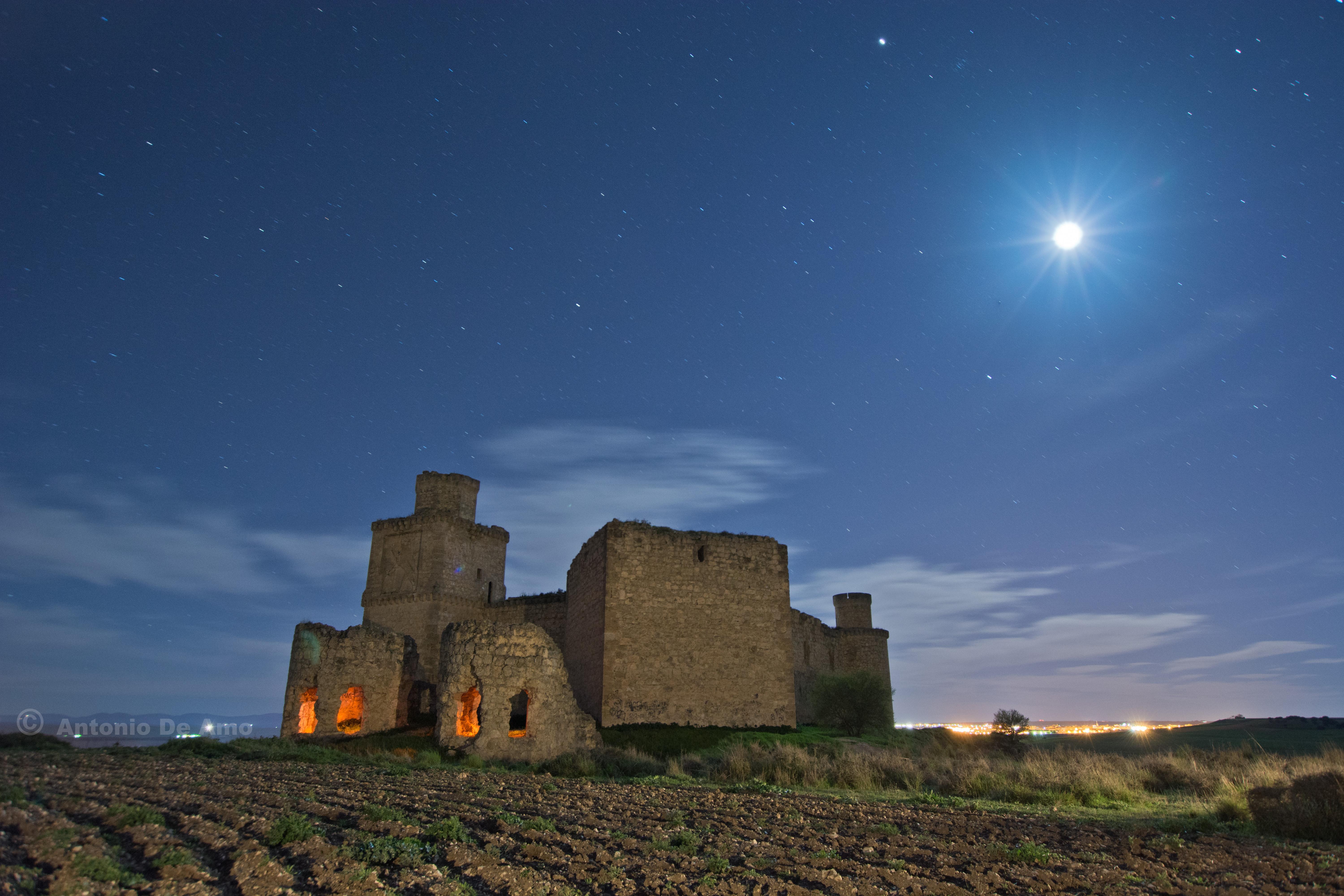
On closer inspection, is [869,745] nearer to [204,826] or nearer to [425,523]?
[204,826]

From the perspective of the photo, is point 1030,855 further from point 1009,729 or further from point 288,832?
point 1009,729

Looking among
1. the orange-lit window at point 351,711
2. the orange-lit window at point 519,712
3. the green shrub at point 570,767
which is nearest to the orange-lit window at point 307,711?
the orange-lit window at point 351,711

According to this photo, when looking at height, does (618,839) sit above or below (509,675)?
below

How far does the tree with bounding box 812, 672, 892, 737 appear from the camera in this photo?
29062 mm

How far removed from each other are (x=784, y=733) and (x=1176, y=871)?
16073 millimetres

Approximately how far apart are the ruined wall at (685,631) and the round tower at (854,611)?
1715 cm

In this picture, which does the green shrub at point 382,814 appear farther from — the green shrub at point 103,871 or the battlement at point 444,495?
the battlement at point 444,495

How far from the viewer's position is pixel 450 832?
713 centimetres

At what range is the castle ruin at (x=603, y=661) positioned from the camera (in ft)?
59.5

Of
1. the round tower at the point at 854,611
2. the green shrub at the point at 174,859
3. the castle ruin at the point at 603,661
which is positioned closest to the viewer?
the green shrub at the point at 174,859

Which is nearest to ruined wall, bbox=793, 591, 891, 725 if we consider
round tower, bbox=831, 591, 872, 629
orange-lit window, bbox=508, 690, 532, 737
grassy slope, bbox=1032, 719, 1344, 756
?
round tower, bbox=831, 591, 872, 629

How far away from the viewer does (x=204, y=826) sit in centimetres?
718

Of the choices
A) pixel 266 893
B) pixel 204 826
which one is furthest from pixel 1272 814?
pixel 204 826

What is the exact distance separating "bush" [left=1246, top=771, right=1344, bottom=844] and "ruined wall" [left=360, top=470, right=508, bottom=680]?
2919 centimetres
